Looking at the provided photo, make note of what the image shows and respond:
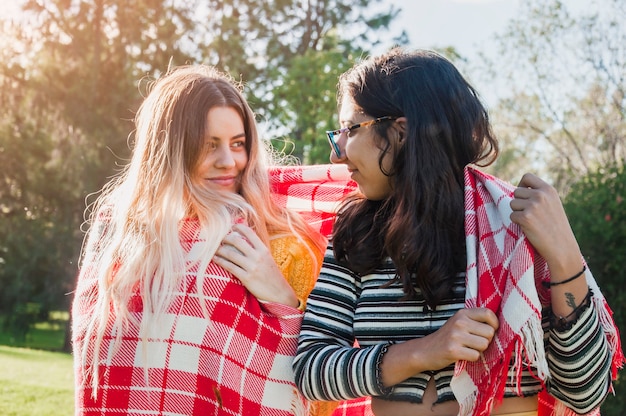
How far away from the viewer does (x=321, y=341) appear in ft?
7.45

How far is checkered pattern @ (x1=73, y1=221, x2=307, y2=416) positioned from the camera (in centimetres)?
253

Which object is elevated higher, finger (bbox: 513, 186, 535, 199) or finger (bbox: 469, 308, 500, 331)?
finger (bbox: 513, 186, 535, 199)

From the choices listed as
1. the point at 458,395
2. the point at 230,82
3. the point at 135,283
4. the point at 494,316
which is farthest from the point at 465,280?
the point at 230,82

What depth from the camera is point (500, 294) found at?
2.07 m

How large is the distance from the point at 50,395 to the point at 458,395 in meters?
7.15

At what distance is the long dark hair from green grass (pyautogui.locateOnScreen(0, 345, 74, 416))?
5833 mm

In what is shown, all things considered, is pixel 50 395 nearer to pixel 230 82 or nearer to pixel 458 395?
pixel 230 82

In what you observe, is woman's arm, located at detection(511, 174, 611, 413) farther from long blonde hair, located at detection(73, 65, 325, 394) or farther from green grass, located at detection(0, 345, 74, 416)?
green grass, located at detection(0, 345, 74, 416)

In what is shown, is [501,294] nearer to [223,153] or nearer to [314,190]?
[314,190]

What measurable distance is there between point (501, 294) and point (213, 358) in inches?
41.6

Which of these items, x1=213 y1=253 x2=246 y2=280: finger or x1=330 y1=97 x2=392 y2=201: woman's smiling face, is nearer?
x1=330 y1=97 x2=392 y2=201: woman's smiling face

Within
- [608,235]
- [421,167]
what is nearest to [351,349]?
[421,167]

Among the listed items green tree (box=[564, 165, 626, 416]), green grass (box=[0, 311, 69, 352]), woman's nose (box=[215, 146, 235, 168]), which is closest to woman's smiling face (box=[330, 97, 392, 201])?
woman's nose (box=[215, 146, 235, 168])

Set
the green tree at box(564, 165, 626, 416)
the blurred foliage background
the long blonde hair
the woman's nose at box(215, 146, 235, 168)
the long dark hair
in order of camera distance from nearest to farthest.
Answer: the long dark hair < the long blonde hair < the woman's nose at box(215, 146, 235, 168) < the green tree at box(564, 165, 626, 416) < the blurred foliage background
